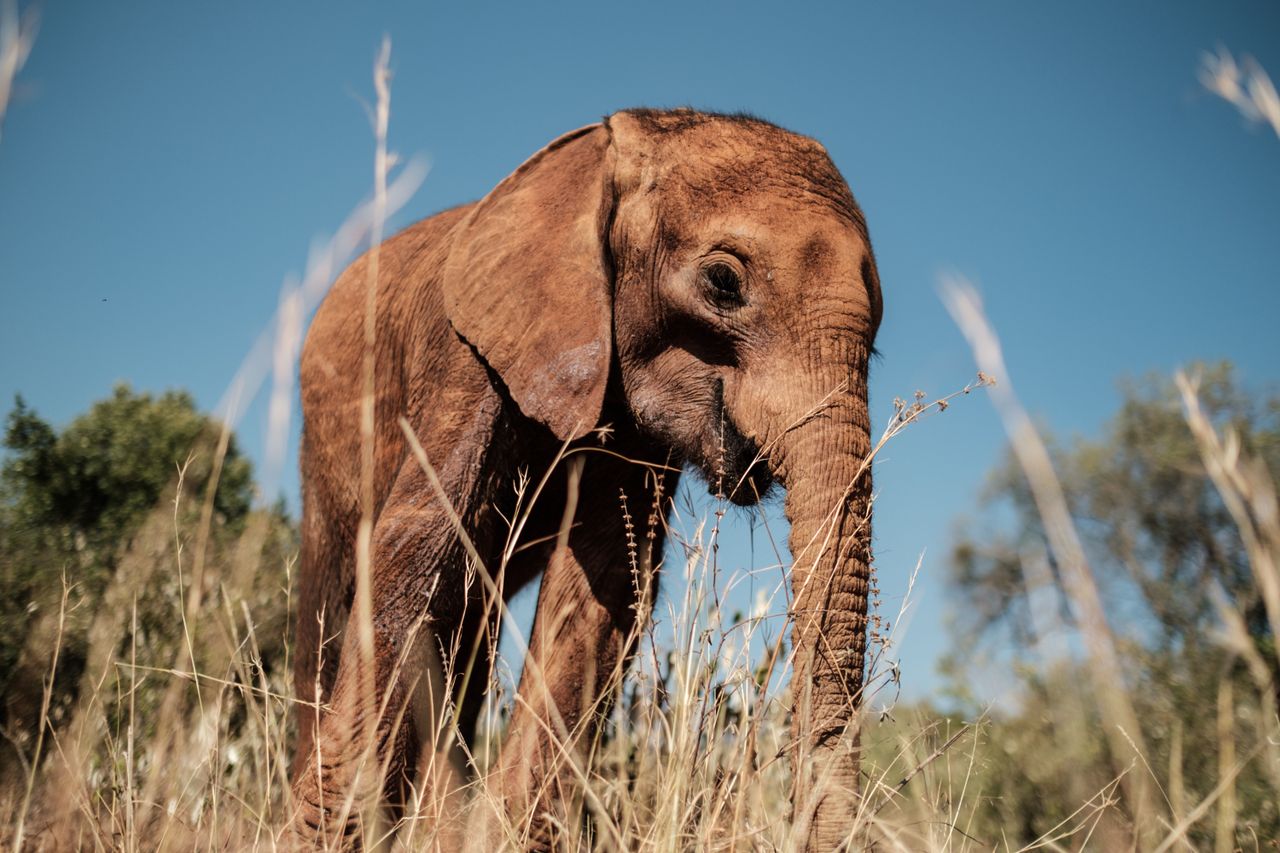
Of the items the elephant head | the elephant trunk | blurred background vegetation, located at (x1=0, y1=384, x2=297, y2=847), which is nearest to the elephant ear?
the elephant head

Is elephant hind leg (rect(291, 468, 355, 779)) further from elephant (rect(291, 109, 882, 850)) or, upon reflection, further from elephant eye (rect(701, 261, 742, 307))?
elephant eye (rect(701, 261, 742, 307))

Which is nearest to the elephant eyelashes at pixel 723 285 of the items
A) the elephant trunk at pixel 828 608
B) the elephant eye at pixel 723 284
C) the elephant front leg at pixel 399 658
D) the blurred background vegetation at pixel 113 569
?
the elephant eye at pixel 723 284

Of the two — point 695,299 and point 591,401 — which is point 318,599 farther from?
point 695,299

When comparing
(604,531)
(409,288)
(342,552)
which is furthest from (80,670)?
(604,531)

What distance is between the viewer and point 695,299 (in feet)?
16.6

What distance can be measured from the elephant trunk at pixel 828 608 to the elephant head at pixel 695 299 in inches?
0.7

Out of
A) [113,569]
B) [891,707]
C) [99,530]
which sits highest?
[99,530]

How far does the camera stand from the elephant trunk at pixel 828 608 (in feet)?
10.5

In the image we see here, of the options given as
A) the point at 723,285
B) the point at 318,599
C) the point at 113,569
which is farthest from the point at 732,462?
the point at 113,569

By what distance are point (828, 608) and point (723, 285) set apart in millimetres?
1731

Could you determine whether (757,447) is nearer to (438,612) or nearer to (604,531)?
(604,531)

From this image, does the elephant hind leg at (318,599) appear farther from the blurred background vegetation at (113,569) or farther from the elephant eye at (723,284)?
the elephant eye at (723,284)

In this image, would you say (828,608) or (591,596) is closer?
(828,608)

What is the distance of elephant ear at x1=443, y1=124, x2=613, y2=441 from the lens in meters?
4.94
